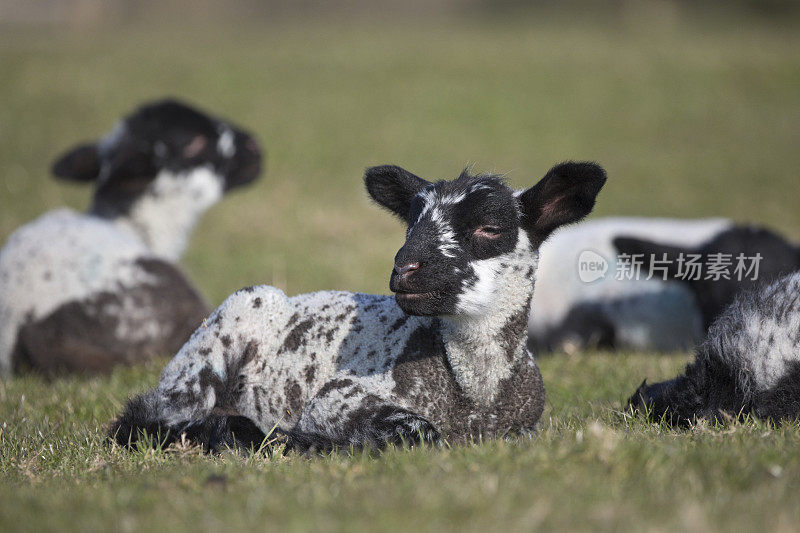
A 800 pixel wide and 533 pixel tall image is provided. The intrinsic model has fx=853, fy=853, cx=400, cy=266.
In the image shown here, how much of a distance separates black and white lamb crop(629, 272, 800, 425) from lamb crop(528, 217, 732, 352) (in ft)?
13.5

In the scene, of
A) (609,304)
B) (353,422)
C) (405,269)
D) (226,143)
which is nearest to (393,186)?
(405,269)

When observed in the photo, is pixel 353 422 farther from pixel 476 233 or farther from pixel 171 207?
pixel 171 207

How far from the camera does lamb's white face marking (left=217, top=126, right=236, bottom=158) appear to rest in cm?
1037

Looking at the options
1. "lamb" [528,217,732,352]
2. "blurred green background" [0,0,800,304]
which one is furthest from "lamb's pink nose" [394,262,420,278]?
"blurred green background" [0,0,800,304]

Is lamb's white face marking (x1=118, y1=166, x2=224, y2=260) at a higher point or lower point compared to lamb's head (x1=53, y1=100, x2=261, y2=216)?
lower

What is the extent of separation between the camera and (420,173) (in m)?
21.2

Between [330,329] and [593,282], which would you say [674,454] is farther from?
[593,282]

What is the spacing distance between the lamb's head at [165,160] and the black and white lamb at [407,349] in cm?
512

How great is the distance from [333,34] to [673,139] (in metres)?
16.9

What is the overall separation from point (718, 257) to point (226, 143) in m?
5.87

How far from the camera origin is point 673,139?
85.8ft

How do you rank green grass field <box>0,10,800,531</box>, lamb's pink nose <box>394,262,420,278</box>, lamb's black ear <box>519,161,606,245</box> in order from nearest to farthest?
green grass field <box>0,10,800,531</box> < lamb's pink nose <box>394,262,420,278</box> < lamb's black ear <box>519,161,606,245</box>

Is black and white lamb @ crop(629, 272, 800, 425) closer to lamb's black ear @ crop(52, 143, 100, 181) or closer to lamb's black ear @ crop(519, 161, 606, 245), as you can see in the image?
lamb's black ear @ crop(519, 161, 606, 245)

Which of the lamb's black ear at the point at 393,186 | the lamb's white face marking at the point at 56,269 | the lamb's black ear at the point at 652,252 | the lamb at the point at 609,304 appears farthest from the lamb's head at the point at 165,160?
the lamb's black ear at the point at 393,186
